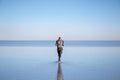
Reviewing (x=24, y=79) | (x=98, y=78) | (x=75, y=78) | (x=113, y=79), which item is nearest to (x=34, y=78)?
(x=24, y=79)

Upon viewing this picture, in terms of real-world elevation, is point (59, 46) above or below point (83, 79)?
above

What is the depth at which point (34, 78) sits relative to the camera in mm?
11250

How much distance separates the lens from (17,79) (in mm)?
11016

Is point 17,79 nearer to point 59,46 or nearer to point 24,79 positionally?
point 24,79

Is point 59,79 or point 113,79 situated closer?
point 59,79

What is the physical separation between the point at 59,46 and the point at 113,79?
8.62 m

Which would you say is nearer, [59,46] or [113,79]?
[113,79]

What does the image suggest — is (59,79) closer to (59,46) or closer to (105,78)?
(105,78)

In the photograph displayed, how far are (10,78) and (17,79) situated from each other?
517 millimetres

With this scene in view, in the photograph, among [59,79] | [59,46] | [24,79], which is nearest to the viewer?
[59,79]

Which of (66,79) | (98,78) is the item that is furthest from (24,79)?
(98,78)

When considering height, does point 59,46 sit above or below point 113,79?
above

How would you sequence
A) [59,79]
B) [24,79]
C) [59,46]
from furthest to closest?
[59,46]
[24,79]
[59,79]

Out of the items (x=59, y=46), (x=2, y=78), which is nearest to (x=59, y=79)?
(x=2, y=78)
